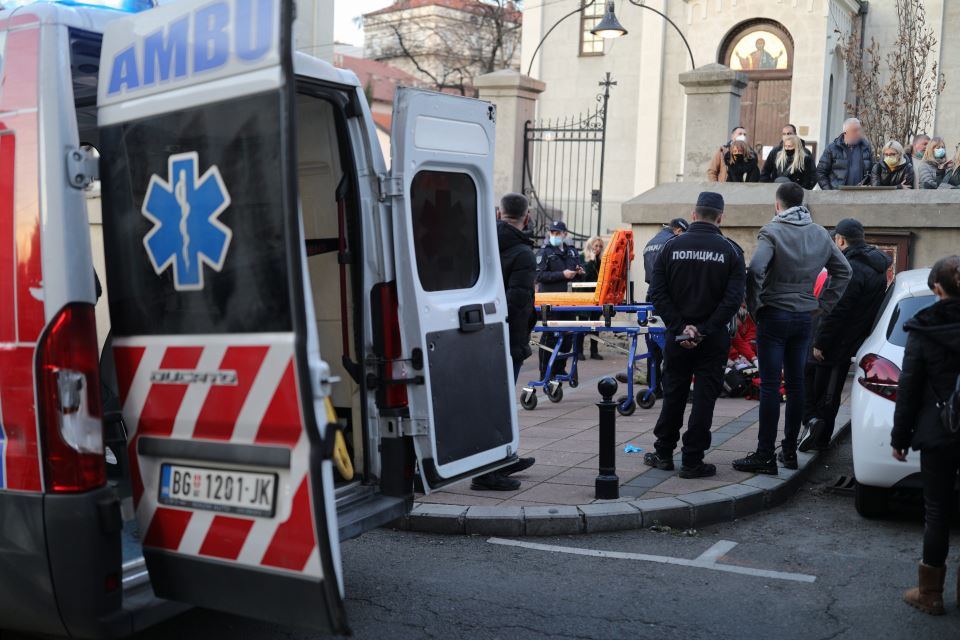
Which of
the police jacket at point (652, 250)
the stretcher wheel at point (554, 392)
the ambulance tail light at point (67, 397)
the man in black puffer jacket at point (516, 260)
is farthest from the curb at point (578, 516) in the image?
the police jacket at point (652, 250)

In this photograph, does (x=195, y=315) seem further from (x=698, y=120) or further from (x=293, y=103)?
(x=698, y=120)

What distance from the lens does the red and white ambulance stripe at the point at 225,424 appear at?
3.38 m

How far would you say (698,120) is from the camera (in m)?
14.0

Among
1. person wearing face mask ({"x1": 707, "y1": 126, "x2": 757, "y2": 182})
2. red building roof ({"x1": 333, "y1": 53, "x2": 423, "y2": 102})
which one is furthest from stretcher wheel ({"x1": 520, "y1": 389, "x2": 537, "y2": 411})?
red building roof ({"x1": 333, "y1": 53, "x2": 423, "y2": 102})

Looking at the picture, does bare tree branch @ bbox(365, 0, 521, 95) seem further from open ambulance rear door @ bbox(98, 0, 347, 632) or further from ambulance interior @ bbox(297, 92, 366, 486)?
open ambulance rear door @ bbox(98, 0, 347, 632)

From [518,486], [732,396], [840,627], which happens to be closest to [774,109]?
A: [732,396]

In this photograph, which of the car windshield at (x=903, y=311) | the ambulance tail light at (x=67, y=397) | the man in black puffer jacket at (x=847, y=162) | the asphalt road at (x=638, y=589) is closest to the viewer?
the ambulance tail light at (x=67, y=397)

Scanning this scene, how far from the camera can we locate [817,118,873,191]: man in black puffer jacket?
12664 millimetres

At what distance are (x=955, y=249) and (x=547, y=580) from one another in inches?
318

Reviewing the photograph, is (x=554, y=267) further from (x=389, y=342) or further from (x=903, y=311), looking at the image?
(x=389, y=342)

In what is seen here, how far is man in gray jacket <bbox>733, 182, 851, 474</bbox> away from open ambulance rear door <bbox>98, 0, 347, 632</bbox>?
4.61 meters

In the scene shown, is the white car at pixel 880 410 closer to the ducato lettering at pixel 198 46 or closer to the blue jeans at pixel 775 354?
the blue jeans at pixel 775 354

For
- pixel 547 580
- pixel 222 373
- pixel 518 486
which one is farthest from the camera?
pixel 518 486

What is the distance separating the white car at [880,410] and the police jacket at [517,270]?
7.22 feet
